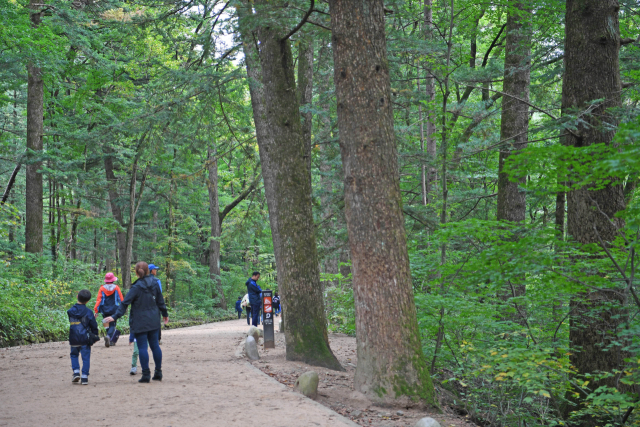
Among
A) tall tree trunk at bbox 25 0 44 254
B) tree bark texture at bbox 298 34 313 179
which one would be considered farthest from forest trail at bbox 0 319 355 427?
tall tree trunk at bbox 25 0 44 254

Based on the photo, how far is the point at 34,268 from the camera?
58.3 feet

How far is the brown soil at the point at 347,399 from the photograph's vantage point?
19.4 ft

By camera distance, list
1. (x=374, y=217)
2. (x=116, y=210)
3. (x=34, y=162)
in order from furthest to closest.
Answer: (x=116, y=210), (x=34, y=162), (x=374, y=217)

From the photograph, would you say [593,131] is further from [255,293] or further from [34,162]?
[34,162]

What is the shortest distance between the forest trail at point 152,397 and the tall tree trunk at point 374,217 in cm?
106

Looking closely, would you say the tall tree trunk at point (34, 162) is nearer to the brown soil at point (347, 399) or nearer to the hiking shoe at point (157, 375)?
the brown soil at point (347, 399)

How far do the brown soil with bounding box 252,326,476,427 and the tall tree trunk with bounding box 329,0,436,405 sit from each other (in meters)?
0.18

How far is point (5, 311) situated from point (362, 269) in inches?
427

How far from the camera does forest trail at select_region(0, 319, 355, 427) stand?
5.50 meters

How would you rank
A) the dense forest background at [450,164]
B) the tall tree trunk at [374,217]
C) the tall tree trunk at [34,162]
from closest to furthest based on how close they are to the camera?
the tall tree trunk at [374,217]
the dense forest background at [450,164]
the tall tree trunk at [34,162]

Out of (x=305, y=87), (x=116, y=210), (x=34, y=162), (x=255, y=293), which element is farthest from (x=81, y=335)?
(x=116, y=210)

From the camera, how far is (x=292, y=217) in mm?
9648

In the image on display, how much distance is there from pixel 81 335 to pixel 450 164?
24.1 feet

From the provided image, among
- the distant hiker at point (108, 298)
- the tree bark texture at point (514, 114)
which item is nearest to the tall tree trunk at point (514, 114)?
the tree bark texture at point (514, 114)
